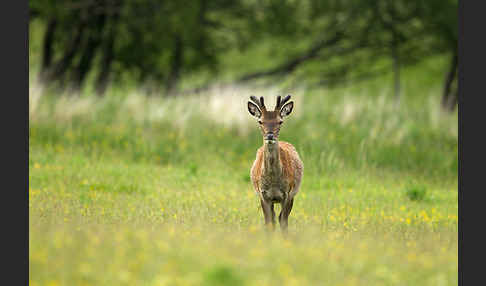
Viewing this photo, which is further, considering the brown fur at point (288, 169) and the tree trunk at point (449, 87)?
the tree trunk at point (449, 87)

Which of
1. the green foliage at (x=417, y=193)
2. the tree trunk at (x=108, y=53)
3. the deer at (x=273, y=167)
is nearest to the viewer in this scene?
the deer at (x=273, y=167)

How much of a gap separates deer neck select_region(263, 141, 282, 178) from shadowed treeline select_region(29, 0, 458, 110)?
1636 cm

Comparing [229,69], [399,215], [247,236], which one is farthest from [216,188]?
[229,69]

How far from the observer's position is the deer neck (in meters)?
9.26

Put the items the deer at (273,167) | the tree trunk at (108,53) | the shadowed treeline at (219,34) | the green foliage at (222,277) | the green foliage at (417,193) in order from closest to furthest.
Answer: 1. the green foliage at (222,277)
2. the deer at (273,167)
3. the green foliage at (417,193)
4. the shadowed treeline at (219,34)
5. the tree trunk at (108,53)

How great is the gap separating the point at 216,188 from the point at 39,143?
575cm

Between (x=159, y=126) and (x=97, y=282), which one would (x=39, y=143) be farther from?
(x=97, y=282)

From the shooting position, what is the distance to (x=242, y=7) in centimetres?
2805

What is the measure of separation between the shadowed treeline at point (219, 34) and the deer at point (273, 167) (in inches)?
636

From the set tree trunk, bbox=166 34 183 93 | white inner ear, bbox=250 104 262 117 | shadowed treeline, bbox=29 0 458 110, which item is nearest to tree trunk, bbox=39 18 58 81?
shadowed treeline, bbox=29 0 458 110

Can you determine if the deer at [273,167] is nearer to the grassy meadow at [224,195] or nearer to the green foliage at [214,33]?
the grassy meadow at [224,195]

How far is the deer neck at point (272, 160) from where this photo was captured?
364 inches

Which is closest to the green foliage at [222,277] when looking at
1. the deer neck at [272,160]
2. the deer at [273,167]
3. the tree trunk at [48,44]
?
the deer at [273,167]

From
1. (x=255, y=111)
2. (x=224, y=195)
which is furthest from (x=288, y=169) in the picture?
(x=224, y=195)
